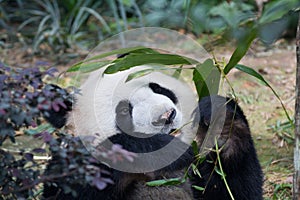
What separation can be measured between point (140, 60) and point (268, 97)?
10.3 ft

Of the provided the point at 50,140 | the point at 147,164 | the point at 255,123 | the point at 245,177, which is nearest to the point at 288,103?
the point at 255,123

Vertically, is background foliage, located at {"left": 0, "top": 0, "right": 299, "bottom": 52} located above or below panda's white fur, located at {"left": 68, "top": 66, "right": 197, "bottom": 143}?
below

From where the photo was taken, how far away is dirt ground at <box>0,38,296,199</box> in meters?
4.39

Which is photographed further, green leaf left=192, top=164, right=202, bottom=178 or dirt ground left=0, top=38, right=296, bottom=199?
dirt ground left=0, top=38, right=296, bottom=199

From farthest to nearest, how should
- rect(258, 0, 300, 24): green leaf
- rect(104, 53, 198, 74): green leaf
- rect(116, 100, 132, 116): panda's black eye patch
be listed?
rect(116, 100, 132, 116): panda's black eye patch < rect(258, 0, 300, 24): green leaf < rect(104, 53, 198, 74): green leaf

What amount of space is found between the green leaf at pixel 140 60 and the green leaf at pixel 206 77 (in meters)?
0.08

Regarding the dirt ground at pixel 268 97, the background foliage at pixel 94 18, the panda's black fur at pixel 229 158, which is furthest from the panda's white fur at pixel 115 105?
the background foliage at pixel 94 18

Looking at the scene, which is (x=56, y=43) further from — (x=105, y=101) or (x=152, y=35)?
(x=105, y=101)

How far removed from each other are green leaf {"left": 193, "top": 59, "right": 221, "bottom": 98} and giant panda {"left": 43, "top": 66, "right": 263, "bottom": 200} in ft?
0.16

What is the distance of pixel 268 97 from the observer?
581cm

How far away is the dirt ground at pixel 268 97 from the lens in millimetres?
4395

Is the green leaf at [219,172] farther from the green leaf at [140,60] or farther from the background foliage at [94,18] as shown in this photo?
the background foliage at [94,18]

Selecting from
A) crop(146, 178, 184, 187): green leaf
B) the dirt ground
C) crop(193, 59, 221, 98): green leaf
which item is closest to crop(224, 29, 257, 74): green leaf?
crop(193, 59, 221, 98): green leaf

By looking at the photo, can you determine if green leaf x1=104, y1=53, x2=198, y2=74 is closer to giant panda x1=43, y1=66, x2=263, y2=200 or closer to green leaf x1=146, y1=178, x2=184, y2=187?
giant panda x1=43, y1=66, x2=263, y2=200
